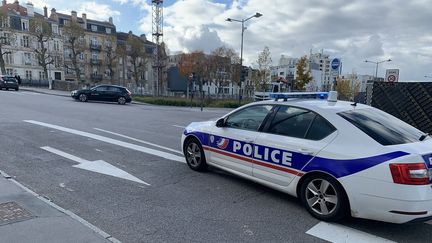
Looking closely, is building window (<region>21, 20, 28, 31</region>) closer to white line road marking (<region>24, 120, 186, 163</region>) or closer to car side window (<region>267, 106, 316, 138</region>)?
white line road marking (<region>24, 120, 186, 163</region>)

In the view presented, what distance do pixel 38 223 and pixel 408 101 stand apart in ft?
31.9

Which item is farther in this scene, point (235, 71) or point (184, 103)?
point (235, 71)

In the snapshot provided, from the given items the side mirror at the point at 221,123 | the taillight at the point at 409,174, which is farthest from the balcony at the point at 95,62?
the taillight at the point at 409,174

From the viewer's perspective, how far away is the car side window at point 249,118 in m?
4.78

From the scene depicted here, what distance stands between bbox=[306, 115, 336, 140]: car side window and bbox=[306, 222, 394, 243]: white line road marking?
1.09 meters

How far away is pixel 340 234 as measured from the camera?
11.8 ft

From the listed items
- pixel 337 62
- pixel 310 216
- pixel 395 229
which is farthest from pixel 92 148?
pixel 337 62

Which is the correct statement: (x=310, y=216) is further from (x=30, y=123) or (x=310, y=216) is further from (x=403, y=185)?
(x=30, y=123)

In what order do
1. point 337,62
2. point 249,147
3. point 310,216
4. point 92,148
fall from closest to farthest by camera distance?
point 310,216 → point 249,147 → point 92,148 → point 337,62

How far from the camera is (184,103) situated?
31891 millimetres

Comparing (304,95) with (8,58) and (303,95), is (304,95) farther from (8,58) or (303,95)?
(8,58)

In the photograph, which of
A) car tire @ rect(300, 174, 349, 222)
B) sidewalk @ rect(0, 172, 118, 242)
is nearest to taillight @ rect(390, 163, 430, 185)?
car tire @ rect(300, 174, 349, 222)

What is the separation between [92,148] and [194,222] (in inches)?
181

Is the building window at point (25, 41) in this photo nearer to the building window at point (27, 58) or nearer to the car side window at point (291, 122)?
the building window at point (27, 58)
